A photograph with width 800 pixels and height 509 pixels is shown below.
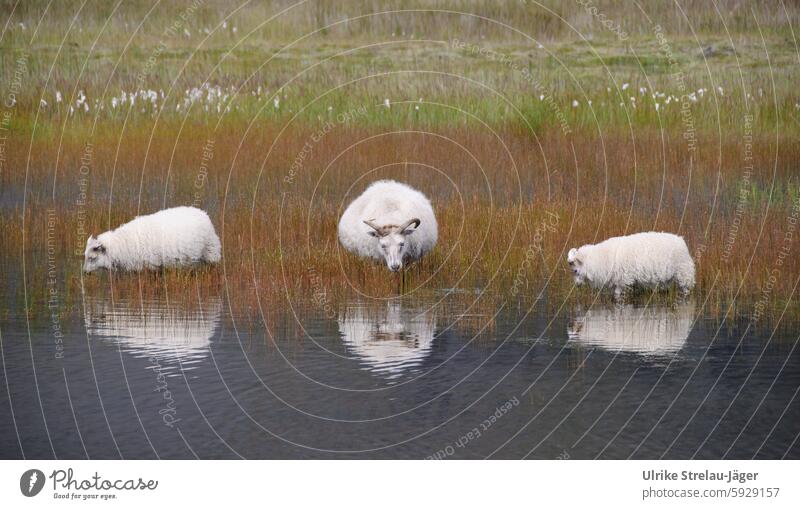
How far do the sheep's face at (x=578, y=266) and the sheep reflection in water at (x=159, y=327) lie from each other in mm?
4329

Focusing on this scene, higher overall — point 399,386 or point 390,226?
point 390,226

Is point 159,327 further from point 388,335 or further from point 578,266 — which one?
point 578,266

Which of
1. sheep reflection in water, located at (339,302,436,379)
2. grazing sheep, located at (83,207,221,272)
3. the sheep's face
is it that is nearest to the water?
sheep reflection in water, located at (339,302,436,379)

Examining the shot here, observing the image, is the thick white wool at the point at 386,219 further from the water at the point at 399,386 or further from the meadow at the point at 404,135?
the water at the point at 399,386

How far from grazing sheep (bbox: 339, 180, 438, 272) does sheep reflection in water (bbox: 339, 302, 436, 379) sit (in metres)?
1.05

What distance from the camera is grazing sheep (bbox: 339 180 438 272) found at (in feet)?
46.5

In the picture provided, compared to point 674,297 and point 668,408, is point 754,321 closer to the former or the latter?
point 674,297

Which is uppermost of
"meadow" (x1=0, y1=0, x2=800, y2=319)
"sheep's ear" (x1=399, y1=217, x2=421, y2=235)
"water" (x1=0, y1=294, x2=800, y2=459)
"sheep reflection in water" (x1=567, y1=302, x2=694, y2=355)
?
"meadow" (x1=0, y1=0, x2=800, y2=319)

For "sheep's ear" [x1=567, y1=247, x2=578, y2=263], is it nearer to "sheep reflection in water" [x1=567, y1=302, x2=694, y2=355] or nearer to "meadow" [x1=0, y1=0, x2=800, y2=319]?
"meadow" [x1=0, y1=0, x2=800, y2=319]

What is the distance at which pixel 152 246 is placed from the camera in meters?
14.8

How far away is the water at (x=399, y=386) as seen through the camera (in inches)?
369

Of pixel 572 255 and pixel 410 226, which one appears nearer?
pixel 572 255

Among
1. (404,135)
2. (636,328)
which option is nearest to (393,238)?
(636,328)

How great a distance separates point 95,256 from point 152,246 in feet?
2.45
